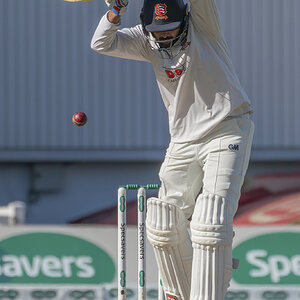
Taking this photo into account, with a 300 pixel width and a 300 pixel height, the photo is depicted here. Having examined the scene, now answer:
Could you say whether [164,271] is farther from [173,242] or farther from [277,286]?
[277,286]

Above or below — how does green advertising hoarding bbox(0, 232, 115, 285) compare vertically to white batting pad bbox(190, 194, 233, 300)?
below

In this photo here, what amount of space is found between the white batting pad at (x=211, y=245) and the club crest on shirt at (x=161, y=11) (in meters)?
0.75

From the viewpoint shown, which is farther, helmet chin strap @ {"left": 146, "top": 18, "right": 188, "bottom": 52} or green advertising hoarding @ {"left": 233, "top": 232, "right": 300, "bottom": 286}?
green advertising hoarding @ {"left": 233, "top": 232, "right": 300, "bottom": 286}

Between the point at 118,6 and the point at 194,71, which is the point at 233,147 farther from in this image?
the point at 118,6

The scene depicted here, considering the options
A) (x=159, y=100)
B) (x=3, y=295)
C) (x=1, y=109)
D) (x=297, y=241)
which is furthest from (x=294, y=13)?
(x=3, y=295)

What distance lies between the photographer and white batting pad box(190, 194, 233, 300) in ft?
9.90

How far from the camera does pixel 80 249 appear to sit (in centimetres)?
436

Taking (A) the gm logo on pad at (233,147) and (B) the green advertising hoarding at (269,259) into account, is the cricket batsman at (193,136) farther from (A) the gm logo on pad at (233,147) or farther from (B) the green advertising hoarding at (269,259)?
(B) the green advertising hoarding at (269,259)

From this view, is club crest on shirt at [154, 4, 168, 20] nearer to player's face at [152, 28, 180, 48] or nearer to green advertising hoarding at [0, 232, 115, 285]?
player's face at [152, 28, 180, 48]

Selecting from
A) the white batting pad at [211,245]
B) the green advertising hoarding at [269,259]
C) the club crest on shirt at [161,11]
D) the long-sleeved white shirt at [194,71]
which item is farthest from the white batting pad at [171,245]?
the green advertising hoarding at [269,259]

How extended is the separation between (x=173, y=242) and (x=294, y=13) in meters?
5.82

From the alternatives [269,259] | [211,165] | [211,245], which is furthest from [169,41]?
[269,259]

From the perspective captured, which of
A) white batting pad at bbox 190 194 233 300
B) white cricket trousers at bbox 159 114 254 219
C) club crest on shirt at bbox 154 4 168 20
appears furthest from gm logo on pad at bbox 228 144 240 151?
club crest on shirt at bbox 154 4 168 20

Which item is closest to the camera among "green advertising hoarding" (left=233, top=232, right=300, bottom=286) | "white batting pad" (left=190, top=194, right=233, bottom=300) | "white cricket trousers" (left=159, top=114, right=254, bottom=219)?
"white batting pad" (left=190, top=194, right=233, bottom=300)
